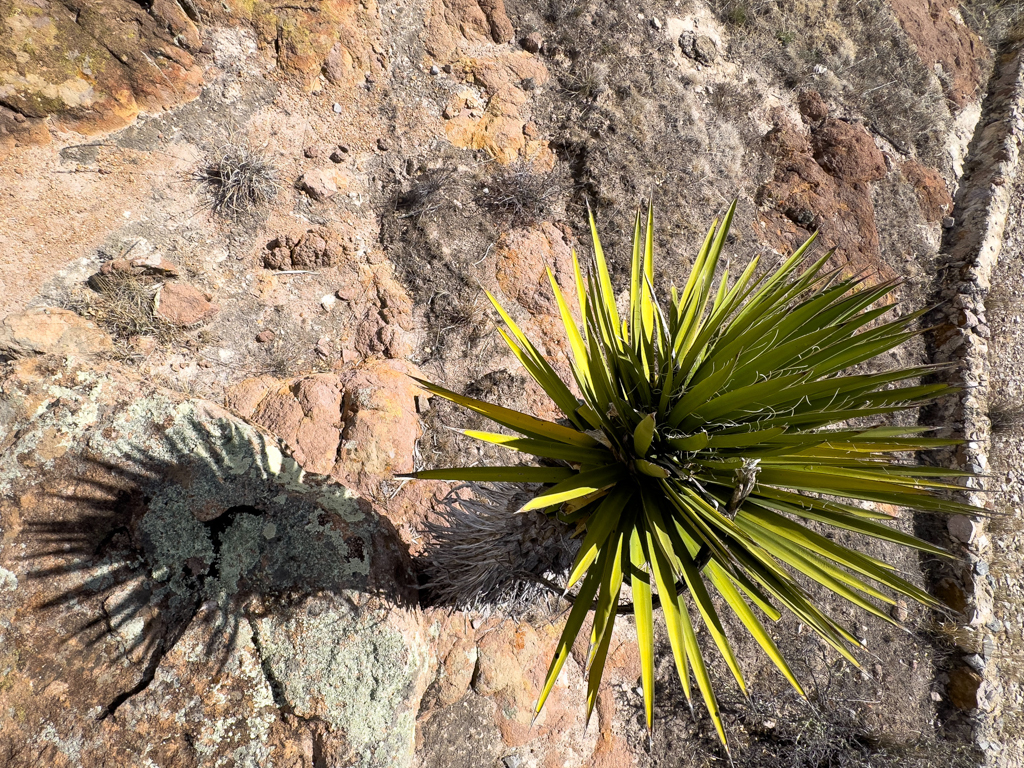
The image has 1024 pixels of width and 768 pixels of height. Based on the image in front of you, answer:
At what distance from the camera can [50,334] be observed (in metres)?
2.37

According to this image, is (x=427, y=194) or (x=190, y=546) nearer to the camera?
(x=190, y=546)

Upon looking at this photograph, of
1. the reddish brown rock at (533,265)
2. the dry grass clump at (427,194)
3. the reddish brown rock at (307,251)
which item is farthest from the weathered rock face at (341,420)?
the dry grass clump at (427,194)

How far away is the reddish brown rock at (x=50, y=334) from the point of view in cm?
219

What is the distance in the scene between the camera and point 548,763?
2465 mm

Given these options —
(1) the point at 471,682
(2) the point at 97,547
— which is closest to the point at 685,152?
(1) the point at 471,682

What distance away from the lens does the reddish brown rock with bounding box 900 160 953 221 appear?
200 inches

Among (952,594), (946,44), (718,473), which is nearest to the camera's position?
(718,473)

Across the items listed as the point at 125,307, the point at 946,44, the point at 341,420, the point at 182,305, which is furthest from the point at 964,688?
the point at 946,44

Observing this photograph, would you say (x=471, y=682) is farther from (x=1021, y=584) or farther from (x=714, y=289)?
(x=1021, y=584)

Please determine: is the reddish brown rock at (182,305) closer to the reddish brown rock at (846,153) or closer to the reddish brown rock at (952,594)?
the reddish brown rock at (846,153)

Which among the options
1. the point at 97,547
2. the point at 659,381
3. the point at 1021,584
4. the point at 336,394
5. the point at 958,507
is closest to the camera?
the point at 958,507

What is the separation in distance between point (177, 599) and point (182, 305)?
5.61 ft

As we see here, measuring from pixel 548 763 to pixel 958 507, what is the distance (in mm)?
2041

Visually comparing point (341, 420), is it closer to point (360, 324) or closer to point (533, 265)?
point (360, 324)
